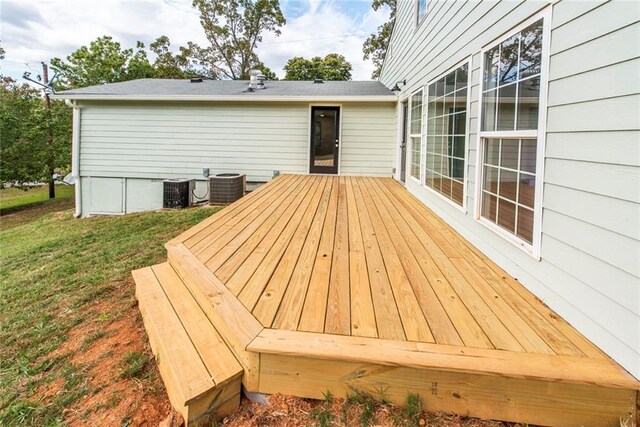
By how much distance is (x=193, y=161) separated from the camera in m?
8.34

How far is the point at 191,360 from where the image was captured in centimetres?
149

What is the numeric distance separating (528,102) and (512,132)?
0.24 meters

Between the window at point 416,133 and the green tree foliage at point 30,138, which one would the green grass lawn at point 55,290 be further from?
the green tree foliage at point 30,138

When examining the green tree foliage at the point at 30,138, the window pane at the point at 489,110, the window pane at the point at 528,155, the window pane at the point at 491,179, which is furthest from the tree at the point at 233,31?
the window pane at the point at 528,155

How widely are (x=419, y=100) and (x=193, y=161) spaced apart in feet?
18.3

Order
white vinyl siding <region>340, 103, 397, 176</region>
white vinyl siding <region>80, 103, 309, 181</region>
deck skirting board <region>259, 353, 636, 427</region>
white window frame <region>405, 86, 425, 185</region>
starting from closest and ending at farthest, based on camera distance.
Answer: deck skirting board <region>259, 353, 636, 427</region>, white window frame <region>405, 86, 425, 185</region>, white vinyl siding <region>340, 103, 397, 176</region>, white vinyl siding <region>80, 103, 309, 181</region>

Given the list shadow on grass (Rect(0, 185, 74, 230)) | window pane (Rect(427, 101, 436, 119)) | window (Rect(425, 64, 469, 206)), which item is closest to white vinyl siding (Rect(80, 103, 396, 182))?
window pane (Rect(427, 101, 436, 119))

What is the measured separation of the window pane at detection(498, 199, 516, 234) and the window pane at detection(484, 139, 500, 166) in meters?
0.35

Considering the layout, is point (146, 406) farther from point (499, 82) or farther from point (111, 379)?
point (499, 82)

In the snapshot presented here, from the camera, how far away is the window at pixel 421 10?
16.9ft

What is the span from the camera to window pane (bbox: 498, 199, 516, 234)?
235cm

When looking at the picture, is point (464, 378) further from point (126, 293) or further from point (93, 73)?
→ point (93, 73)

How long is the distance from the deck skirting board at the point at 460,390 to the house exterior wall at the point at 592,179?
208 millimetres

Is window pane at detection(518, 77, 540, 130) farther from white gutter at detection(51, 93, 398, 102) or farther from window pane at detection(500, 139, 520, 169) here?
white gutter at detection(51, 93, 398, 102)
